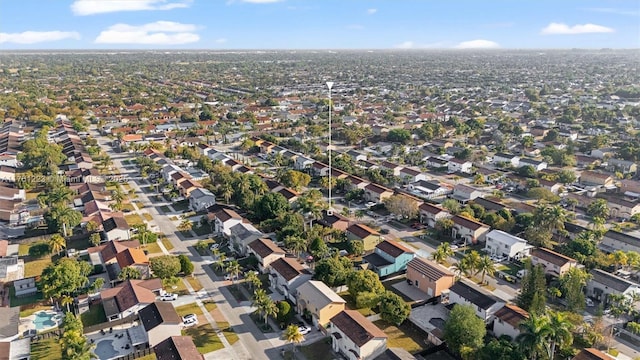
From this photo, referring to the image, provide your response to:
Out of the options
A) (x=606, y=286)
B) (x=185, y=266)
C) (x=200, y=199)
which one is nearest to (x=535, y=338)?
(x=606, y=286)

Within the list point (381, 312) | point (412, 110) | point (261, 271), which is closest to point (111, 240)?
point (261, 271)

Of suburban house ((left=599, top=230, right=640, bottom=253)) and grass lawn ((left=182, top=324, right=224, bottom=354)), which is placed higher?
suburban house ((left=599, top=230, right=640, bottom=253))

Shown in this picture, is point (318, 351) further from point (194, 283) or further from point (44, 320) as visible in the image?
point (44, 320)

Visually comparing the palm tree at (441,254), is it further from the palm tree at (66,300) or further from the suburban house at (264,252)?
the palm tree at (66,300)

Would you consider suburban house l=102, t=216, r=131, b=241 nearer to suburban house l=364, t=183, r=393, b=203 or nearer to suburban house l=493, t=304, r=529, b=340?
suburban house l=364, t=183, r=393, b=203

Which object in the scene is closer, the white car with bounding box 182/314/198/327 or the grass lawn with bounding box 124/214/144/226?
the white car with bounding box 182/314/198/327

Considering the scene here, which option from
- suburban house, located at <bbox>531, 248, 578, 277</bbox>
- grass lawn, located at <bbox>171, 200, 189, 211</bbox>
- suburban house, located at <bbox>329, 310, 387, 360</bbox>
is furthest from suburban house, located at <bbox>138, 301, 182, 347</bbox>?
suburban house, located at <bbox>531, 248, 578, 277</bbox>
